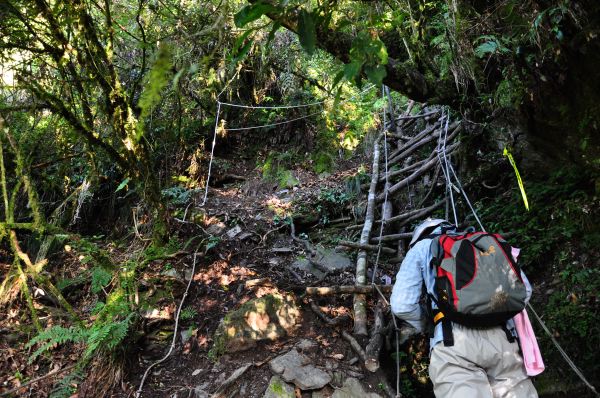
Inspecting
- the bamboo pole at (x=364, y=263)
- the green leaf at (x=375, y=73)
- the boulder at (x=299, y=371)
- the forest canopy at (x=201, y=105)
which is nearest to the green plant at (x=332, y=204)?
the forest canopy at (x=201, y=105)

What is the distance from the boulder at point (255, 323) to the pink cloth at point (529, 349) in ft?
7.94

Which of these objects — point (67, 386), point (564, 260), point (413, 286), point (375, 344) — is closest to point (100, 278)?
point (67, 386)

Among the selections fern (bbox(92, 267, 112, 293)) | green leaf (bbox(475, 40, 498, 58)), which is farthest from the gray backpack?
fern (bbox(92, 267, 112, 293))

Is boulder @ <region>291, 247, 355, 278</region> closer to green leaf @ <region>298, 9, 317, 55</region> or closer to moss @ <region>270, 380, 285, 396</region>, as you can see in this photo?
moss @ <region>270, 380, 285, 396</region>

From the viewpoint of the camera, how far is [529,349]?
266cm

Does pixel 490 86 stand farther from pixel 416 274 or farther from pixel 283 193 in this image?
pixel 283 193

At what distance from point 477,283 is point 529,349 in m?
0.64

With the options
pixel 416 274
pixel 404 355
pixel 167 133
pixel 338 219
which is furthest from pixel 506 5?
pixel 167 133

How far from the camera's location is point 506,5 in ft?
12.4

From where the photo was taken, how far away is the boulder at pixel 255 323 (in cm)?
416

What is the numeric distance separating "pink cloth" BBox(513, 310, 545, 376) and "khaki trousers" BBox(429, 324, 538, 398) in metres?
0.05

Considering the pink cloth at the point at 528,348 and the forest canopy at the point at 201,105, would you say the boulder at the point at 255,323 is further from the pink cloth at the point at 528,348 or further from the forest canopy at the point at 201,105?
the pink cloth at the point at 528,348

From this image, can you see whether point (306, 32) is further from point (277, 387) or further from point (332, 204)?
point (332, 204)

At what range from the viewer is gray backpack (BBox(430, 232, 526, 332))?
2.52 meters
